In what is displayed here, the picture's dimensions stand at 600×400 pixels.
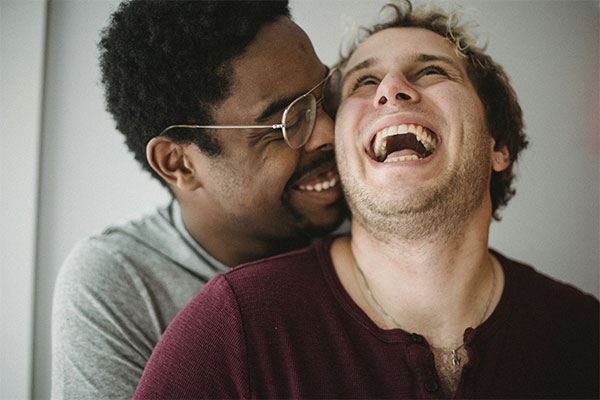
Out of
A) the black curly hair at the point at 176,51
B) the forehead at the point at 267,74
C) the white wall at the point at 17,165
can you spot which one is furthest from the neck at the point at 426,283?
the white wall at the point at 17,165

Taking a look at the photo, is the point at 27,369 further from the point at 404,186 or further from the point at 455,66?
the point at 455,66

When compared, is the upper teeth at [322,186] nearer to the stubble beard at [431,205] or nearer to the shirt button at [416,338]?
the stubble beard at [431,205]

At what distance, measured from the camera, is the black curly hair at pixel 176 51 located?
1166 millimetres

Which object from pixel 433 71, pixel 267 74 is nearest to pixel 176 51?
pixel 267 74

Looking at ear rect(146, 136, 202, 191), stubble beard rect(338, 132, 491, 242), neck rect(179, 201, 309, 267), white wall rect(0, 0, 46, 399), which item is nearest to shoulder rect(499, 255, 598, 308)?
stubble beard rect(338, 132, 491, 242)

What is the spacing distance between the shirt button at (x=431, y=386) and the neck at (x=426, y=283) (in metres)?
0.14

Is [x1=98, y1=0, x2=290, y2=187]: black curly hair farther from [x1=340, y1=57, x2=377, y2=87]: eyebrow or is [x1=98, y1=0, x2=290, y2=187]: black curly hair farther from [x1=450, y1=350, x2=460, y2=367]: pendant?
[x1=450, y1=350, x2=460, y2=367]: pendant

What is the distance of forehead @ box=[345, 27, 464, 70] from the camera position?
4.08ft

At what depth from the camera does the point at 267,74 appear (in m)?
1.19

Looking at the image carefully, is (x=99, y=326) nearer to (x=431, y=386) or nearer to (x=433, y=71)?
(x=431, y=386)

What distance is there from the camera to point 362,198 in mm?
1137

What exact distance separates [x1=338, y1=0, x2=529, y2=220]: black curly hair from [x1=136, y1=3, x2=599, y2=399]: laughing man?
2 centimetres

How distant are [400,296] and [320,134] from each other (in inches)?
20.0

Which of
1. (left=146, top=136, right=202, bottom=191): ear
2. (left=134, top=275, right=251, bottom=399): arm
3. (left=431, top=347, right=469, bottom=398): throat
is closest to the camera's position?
(left=134, top=275, right=251, bottom=399): arm
